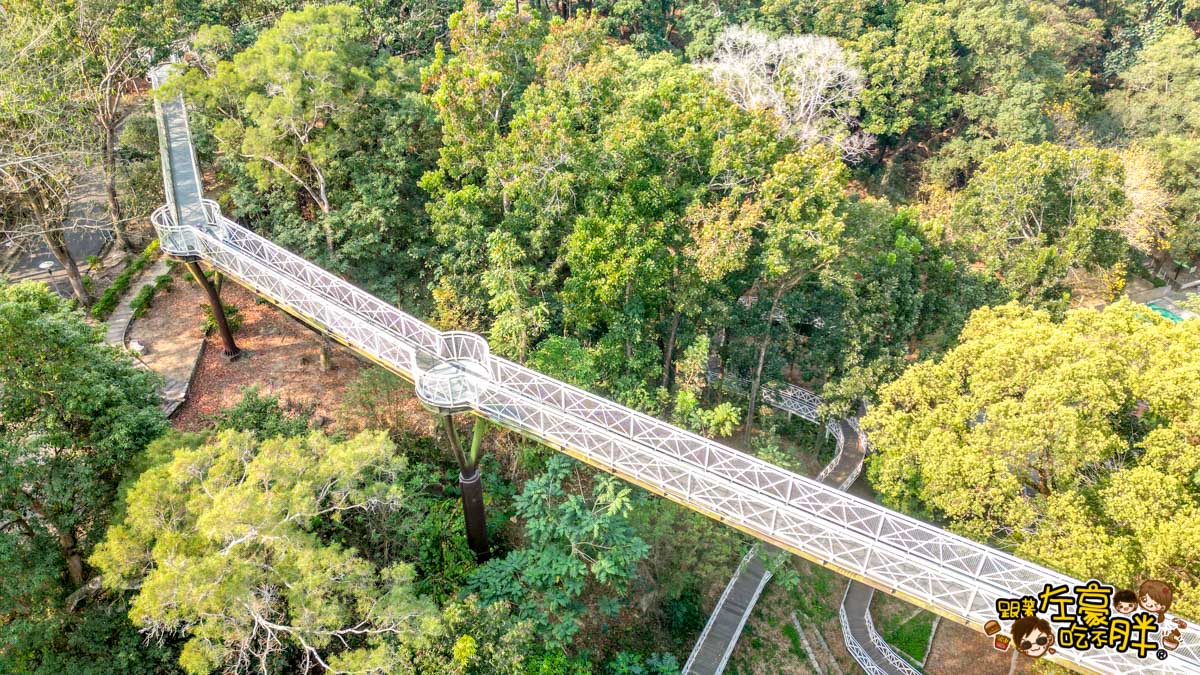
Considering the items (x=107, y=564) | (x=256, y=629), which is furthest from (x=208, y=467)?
(x=256, y=629)

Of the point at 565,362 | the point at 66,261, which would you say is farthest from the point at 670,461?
the point at 66,261

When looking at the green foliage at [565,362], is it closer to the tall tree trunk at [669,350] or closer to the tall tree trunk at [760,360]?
the tall tree trunk at [669,350]

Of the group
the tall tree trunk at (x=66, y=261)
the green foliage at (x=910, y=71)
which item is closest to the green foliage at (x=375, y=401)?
the tall tree trunk at (x=66, y=261)

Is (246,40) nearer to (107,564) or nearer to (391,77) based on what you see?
(391,77)

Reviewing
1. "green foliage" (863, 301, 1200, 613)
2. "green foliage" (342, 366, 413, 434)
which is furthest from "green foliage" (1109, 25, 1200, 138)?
"green foliage" (342, 366, 413, 434)

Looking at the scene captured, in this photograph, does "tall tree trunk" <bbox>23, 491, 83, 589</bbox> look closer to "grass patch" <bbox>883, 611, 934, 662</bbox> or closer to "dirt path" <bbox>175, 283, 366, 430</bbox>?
"dirt path" <bbox>175, 283, 366, 430</bbox>
